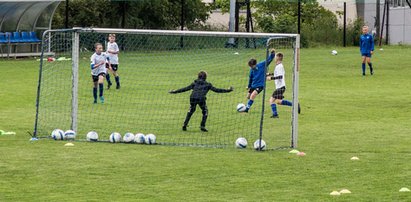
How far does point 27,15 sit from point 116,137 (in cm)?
2766

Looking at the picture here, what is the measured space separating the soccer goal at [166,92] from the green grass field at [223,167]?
82 cm

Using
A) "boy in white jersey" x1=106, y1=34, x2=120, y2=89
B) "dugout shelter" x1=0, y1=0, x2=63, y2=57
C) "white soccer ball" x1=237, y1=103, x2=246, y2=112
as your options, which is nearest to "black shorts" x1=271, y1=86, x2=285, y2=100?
"white soccer ball" x1=237, y1=103, x2=246, y2=112

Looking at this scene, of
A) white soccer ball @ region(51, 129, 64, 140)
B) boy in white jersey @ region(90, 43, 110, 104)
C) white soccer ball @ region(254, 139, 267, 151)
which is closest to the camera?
white soccer ball @ region(254, 139, 267, 151)

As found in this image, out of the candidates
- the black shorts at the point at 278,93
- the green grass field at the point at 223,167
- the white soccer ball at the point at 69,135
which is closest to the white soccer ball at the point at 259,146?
the green grass field at the point at 223,167

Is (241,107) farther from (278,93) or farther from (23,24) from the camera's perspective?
(23,24)

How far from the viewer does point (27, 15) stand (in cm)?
4522

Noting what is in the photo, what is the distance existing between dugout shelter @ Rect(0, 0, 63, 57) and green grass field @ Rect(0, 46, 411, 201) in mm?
19276

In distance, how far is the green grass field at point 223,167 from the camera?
43.9ft

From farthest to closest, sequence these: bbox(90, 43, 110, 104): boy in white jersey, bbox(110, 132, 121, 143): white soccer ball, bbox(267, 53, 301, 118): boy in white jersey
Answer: bbox(90, 43, 110, 104): boy in white jersey, bbox(267, 53, 301, 118): boy in white jersey, bbox(110, 132, 121, 143): white soccer ball

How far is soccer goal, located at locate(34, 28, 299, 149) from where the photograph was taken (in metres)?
19.4

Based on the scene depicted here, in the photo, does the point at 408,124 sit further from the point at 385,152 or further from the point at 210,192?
the point at 210,192

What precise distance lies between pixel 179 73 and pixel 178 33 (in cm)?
1493

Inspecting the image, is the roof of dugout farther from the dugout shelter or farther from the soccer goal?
the soccer goal

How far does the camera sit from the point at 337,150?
17781 mm
